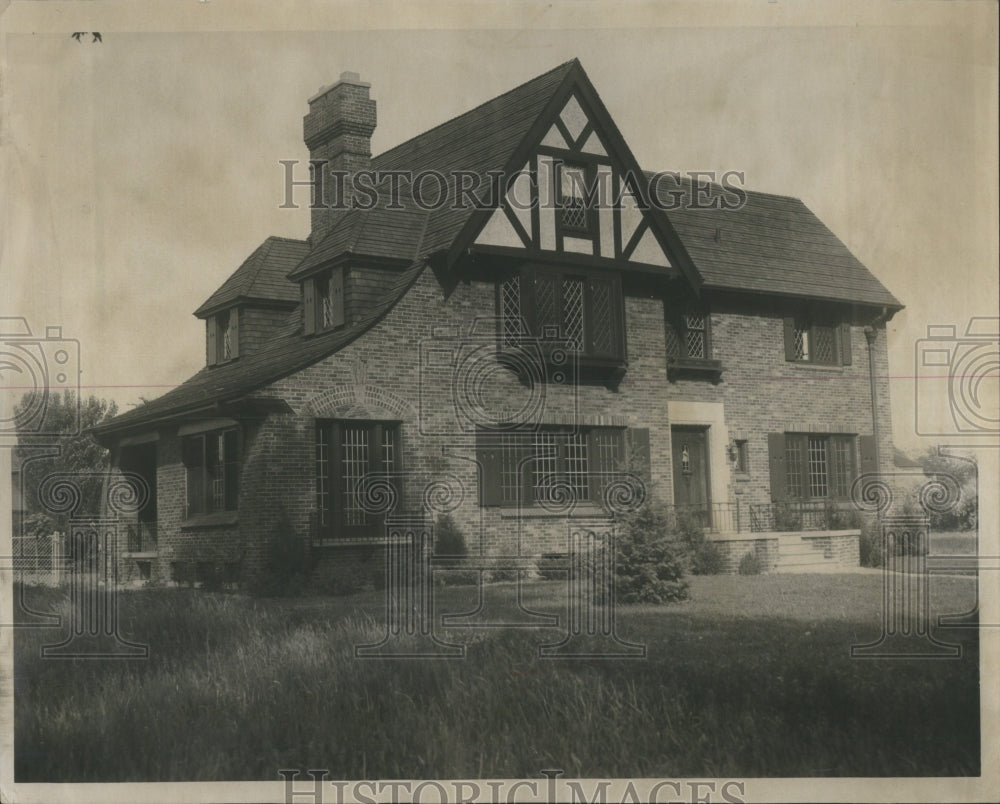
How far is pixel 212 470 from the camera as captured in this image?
12711 mm

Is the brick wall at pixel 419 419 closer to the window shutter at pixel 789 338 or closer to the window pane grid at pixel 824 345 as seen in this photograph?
the window pane grid at pixel 824 345

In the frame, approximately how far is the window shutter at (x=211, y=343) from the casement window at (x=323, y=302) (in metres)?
1.50

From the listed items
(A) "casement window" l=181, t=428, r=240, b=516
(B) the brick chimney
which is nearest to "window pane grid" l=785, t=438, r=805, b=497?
(B) the brick chimney

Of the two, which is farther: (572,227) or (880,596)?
(572,227)

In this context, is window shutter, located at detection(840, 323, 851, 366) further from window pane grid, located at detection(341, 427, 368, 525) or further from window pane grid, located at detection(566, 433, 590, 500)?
window pane grid, located at detection(341, 427, 368, 525)

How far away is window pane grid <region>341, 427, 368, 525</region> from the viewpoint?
1218 cm

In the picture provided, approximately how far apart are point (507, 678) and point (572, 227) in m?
5.61

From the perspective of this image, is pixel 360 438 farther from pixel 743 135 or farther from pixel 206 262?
pixel 743 135

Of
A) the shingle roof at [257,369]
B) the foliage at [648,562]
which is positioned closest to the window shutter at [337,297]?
the shingle roof at [257,369]

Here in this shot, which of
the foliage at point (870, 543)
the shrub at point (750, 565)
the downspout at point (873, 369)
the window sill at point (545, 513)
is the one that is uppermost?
the downspout at point (873, 369)

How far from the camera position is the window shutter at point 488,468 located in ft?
41.6

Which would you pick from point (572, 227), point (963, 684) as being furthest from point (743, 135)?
point (963, 684)

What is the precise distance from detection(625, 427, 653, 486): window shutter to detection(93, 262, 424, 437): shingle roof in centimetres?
322

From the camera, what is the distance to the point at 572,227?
45.6 feet
